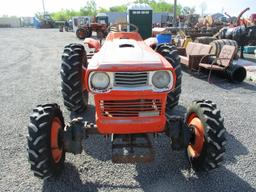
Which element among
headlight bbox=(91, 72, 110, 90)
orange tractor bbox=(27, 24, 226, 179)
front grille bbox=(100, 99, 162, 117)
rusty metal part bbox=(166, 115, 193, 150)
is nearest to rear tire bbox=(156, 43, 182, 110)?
orange tractor bbox=(27, 24, 226, 179)

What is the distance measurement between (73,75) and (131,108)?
1657mm

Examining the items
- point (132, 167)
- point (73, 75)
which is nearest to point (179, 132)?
point (132, 167)

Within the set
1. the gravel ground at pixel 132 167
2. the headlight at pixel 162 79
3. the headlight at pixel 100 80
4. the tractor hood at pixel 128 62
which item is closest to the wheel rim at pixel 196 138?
the gravel ground at pixel 132 167

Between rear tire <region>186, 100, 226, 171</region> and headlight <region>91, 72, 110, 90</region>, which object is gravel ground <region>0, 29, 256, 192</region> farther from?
headlight <region>91, 72, 110, 90</region>

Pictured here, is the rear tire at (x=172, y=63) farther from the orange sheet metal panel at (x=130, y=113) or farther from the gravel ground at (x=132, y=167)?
the orange sheet metal panel at (x=130, y=113)

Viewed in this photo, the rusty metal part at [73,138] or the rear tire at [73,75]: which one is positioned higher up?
the rear tire at [73,75]

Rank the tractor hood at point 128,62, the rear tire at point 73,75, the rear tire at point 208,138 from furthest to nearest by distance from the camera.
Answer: the rear tire at point 73,75
the rear tire at point 208,138
the tractor hood at point 128,62

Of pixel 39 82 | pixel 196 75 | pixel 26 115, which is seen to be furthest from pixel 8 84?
pixel 196 75

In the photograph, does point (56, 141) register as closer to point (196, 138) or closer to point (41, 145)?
point (41, 145)

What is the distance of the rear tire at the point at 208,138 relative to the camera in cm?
305

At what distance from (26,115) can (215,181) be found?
3.55 meters

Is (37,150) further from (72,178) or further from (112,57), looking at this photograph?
(112,57)

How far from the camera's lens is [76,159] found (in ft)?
11.8

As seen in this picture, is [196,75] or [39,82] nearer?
[39,82]
